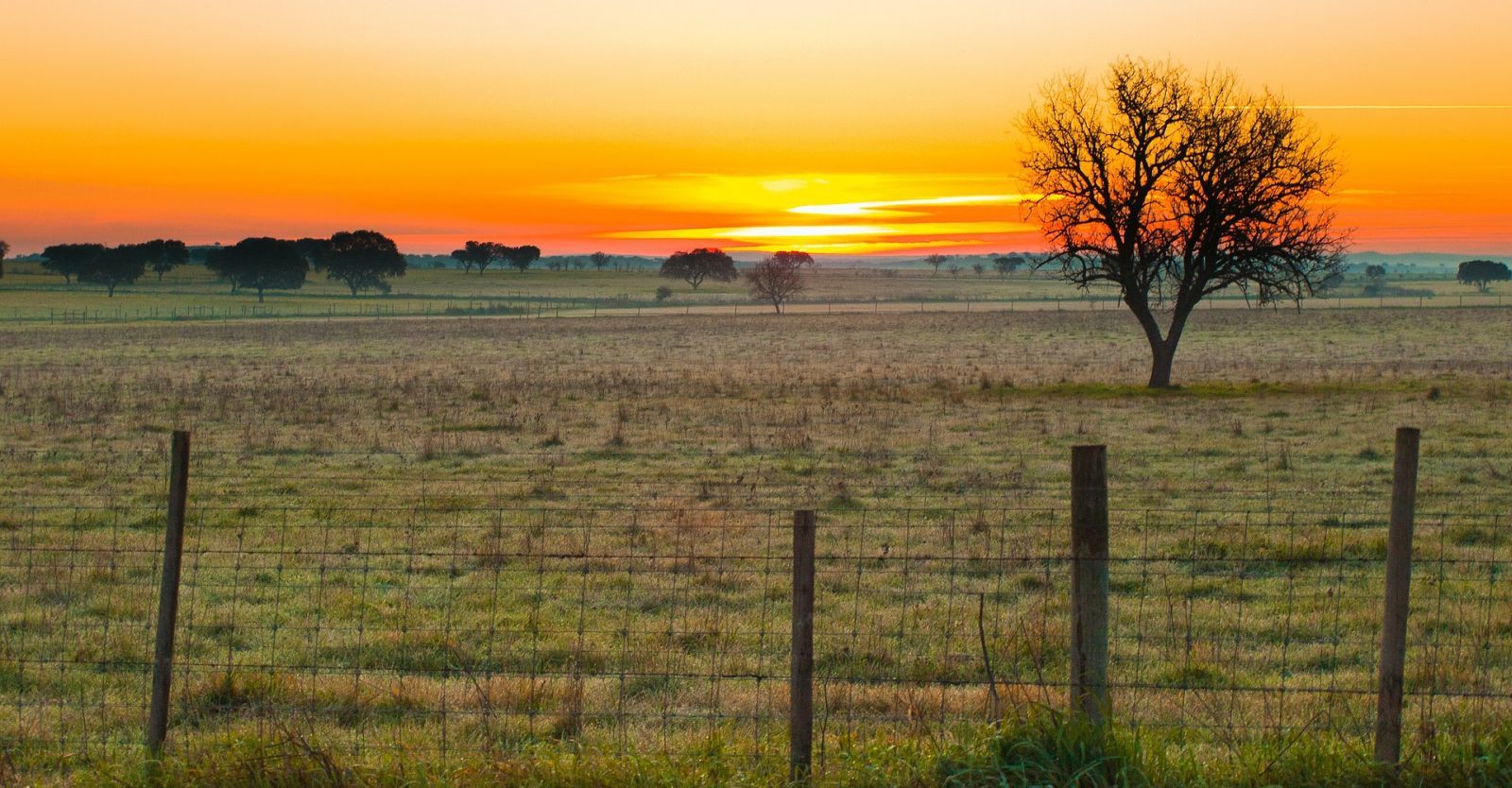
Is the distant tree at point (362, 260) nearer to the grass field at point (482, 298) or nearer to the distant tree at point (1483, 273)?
the grass field at point (482, 298)

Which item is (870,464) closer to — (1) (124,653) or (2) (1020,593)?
(2) (1020,593)

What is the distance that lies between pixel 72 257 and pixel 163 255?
11978mm

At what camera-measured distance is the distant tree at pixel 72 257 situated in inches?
6147

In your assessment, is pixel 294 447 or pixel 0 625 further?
pixel 294 447

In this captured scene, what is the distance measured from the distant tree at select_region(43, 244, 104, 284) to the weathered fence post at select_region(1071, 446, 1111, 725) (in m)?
170

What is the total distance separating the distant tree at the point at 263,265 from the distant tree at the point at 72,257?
14.6 m

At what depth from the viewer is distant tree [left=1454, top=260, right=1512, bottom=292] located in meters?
184

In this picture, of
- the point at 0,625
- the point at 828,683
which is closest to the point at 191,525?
the point at 0,625

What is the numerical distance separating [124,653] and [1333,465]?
16.8 meters

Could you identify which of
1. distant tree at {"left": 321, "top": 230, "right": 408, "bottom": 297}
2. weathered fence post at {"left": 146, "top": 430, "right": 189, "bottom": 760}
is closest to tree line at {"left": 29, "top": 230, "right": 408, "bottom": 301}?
distant tree at {"left": 321, "top": 230, "right": 408, "bottom": 297}

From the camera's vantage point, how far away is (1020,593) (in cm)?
1133

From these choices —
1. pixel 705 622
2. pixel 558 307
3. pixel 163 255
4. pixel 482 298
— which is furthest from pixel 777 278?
pixel 705 622

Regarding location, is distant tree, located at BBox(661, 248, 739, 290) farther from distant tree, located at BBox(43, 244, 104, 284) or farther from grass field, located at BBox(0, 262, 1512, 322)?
distant tree, located at BBox(43, 244, 104, 284)

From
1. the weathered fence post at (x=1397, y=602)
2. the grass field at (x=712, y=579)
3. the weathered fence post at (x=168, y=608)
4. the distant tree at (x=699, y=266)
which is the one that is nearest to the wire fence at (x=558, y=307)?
the distant tree at (x=699, y=266)
